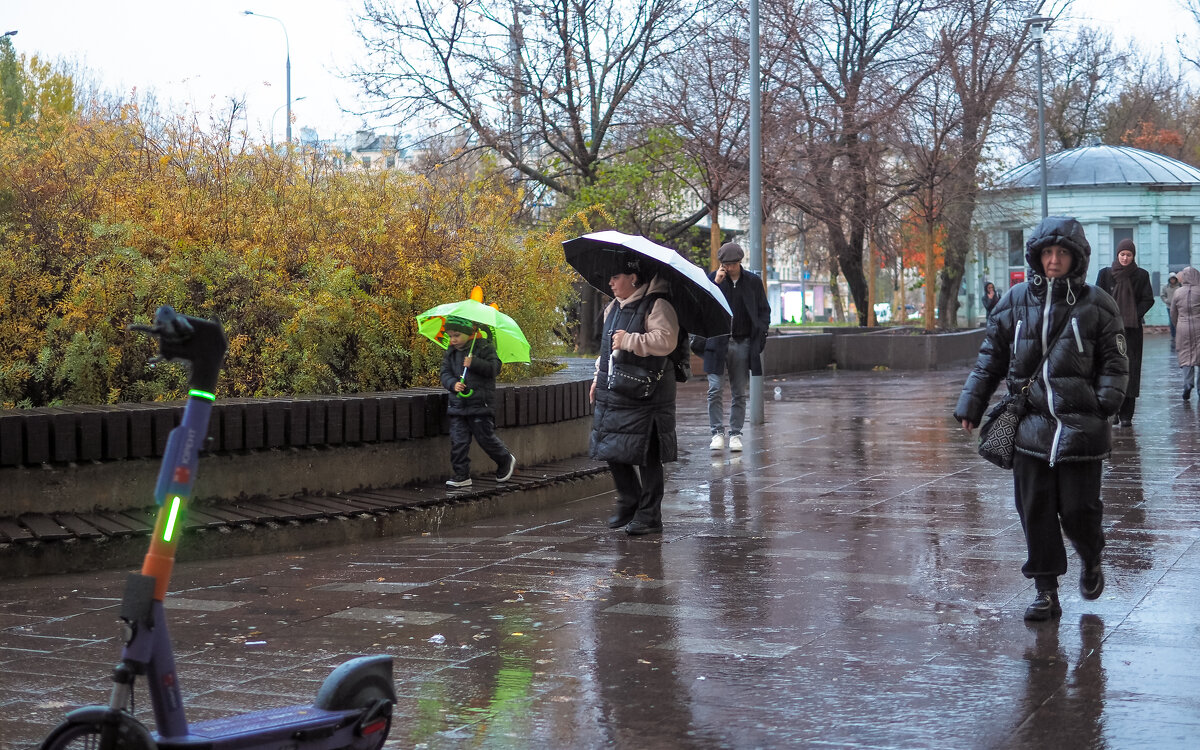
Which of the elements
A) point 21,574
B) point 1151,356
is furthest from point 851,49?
point 21,574

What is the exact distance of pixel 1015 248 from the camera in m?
47.0

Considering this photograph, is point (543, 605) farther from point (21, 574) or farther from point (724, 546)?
point (21, 574)

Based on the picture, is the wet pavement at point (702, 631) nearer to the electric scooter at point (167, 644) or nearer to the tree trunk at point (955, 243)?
the electric scooter at point (167, 644)

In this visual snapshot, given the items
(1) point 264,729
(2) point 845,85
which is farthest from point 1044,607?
(2) point 845,85

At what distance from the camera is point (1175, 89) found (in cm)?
6188

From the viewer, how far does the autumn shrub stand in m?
9.20

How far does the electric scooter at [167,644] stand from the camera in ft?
10.3

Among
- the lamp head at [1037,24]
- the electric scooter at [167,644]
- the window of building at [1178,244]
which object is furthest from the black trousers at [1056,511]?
the window of building at [1178,244]

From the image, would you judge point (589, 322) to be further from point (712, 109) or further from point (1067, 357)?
point (1067, 357)

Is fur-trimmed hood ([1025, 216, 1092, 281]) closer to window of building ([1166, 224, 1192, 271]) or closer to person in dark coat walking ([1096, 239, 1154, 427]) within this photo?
person in dark coat walking ([1096, 239, 1154, 427])

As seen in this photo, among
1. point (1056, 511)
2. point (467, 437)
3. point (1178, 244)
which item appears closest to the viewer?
point (1056, 511)

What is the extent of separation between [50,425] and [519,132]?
62.5ft

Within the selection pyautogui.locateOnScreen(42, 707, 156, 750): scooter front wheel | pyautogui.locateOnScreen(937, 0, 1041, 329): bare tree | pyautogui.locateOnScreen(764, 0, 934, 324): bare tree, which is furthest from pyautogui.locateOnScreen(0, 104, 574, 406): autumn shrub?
pyautogui.locateOnScreen(937, 0, 1041, 329): bare tree

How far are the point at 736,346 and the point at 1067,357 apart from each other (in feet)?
22.8
